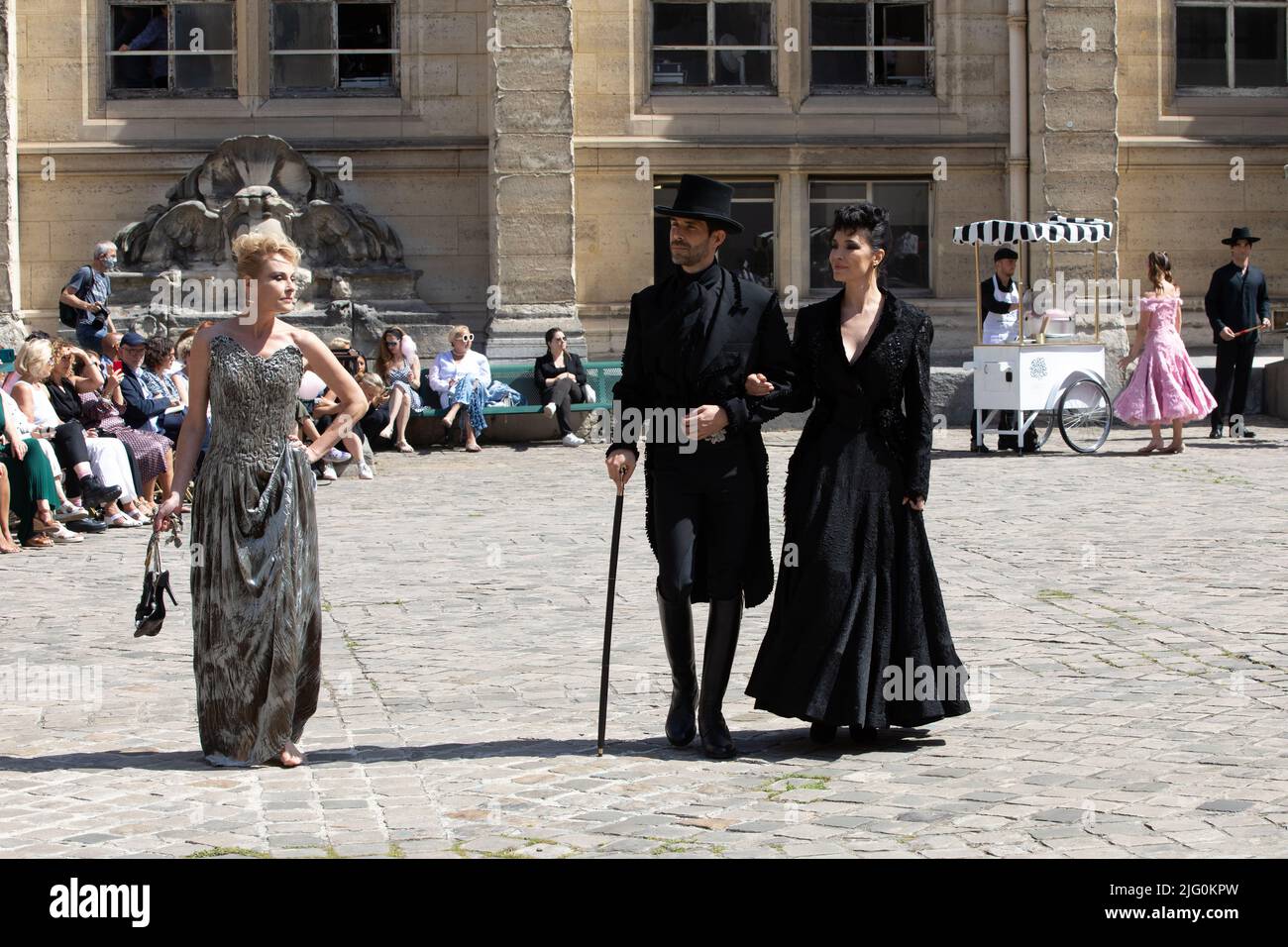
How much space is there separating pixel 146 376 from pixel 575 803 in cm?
1035

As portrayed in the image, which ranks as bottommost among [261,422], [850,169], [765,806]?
[765,806]

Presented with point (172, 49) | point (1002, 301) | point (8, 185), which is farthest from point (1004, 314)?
point (8, 185)

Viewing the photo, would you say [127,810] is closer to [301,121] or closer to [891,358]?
[891,358]

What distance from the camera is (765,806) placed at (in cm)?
639

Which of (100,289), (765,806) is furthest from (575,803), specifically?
(100,289)

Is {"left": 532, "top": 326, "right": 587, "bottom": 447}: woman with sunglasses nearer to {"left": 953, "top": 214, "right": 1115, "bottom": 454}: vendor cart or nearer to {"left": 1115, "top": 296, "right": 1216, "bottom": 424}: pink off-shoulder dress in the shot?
{"left": 953, "top": 214, "right": 1115, "bottom": 454}: vendor cart

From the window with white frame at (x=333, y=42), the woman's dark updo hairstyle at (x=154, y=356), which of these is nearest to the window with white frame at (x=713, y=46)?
the window with white frame at (x=333, y=42)

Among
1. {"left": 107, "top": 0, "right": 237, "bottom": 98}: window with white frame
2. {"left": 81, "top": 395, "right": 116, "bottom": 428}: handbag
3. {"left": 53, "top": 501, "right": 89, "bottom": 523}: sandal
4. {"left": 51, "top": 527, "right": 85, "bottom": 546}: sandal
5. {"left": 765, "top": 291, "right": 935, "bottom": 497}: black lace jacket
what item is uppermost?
{"left": 107, "top": 0, "right": 237, "bottom": 98}: window with white frame

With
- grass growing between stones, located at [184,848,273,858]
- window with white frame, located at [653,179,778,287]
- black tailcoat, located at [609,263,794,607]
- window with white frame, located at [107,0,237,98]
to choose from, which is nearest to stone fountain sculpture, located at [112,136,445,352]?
window with white frame, located at [107,0,237,98]

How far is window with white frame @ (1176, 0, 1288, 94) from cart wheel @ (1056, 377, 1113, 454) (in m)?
6.40

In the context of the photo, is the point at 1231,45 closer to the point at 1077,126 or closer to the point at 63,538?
the point at 1077,126

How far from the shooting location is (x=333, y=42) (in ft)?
74.3

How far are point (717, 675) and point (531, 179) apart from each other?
15.4 meters

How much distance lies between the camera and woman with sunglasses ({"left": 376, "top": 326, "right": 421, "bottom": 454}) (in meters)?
19.9
